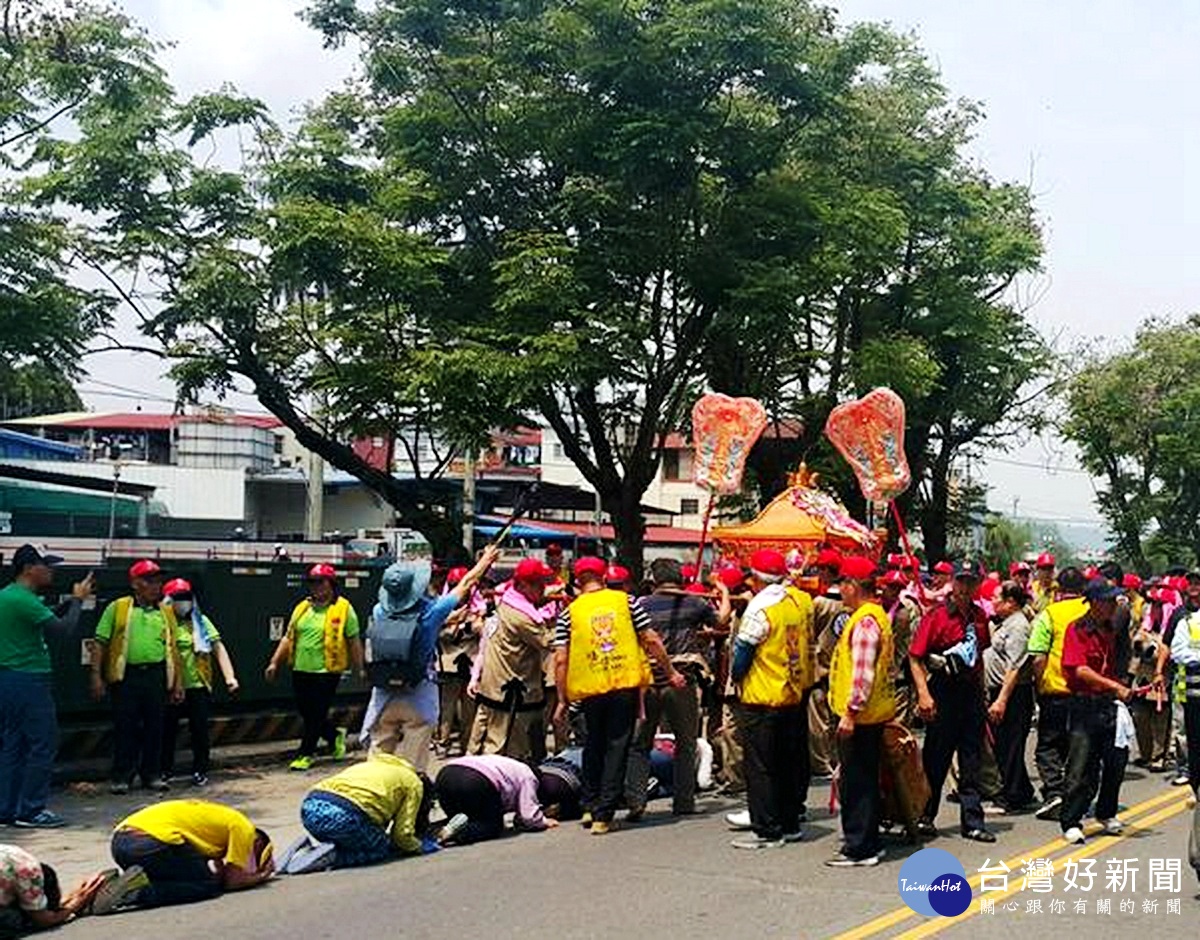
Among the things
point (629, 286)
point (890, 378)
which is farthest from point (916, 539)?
point (629, 286)

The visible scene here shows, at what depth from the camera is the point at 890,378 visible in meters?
24.3

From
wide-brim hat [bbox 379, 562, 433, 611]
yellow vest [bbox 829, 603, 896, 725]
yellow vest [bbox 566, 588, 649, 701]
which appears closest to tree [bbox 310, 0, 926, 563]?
wide-brim hat [bbox 379, 562, 433, 611]

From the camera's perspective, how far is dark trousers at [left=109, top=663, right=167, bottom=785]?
11.2m

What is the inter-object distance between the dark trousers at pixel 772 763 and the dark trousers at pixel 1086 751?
1711 mm

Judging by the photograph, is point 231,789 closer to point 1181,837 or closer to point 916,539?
point 1181,837

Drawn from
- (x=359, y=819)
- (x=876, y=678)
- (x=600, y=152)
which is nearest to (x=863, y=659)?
(x=876, y=678)

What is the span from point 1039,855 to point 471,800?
142 inches

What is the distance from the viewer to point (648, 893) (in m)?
7.92

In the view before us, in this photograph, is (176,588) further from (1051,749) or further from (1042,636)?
(1051,749)

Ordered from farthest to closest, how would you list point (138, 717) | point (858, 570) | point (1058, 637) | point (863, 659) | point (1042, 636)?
point (138, 717)
point (1042, 636)
point (1058, 637)
point (858, 570)
point (863, 659)

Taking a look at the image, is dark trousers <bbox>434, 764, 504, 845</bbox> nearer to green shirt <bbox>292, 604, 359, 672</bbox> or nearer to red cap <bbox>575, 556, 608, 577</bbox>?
red cap <bbox>575, 556, 608, 577</bbox>

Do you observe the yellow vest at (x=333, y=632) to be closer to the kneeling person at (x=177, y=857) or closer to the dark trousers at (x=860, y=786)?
the kneeling person at (x=177, y=857)

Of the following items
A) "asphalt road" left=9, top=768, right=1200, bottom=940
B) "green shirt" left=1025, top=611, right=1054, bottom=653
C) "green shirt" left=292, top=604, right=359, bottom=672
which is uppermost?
"green shirt" left=1025, top=611, right=1054, bottom=653

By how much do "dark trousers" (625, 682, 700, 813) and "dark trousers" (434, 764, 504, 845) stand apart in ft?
3.77
